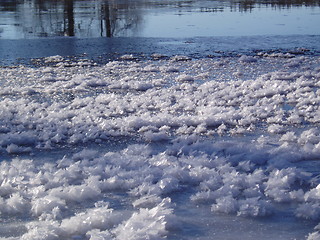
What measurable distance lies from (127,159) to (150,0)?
35.5m

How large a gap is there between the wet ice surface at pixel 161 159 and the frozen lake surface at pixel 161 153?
0.04 feet

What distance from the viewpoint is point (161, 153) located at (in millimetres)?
4379

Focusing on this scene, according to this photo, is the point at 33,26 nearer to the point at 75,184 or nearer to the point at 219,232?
the point at 75,184

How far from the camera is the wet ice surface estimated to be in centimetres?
306

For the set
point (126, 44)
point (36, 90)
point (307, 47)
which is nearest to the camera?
point (36, 90)

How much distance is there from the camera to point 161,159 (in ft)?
13.8

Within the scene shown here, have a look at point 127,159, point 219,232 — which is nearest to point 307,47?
point 127,159

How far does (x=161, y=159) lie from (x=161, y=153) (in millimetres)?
174

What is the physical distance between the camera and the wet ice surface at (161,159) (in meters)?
3.06

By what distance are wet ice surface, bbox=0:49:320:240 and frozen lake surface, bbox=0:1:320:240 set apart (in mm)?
13

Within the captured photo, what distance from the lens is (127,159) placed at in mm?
4211

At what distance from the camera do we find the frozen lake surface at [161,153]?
3068mm

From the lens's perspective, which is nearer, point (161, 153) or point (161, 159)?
point (161, 159)

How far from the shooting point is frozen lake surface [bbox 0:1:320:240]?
3.07 metres
